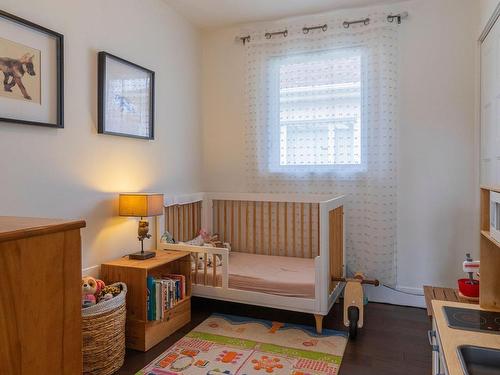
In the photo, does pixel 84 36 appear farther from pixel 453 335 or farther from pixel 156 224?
pixel 453 335

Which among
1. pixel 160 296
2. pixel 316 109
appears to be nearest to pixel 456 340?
pixel 160 296

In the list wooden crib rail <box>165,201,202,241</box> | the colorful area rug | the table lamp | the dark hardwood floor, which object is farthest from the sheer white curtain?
the table lamp

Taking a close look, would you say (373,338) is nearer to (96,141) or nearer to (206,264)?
(206,264)

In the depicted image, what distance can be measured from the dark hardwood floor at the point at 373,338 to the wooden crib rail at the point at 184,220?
61 cm

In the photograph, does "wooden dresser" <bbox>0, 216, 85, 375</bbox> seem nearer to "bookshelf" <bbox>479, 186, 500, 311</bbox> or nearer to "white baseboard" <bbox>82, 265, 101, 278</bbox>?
"bookshelf" <bbox>479, 186, 500, 311</bbox>

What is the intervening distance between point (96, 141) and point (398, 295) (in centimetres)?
276

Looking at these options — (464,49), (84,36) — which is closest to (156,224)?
(84,36)

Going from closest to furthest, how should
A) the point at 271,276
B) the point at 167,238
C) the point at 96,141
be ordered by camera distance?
the point at 96,141, the point at 271,276, the point at 167,238

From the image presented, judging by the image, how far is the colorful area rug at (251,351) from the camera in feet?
6.88

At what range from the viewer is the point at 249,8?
322 cm

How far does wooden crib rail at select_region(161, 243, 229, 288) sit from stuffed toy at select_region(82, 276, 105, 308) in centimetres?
76

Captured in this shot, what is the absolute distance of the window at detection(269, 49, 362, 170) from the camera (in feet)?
10.5

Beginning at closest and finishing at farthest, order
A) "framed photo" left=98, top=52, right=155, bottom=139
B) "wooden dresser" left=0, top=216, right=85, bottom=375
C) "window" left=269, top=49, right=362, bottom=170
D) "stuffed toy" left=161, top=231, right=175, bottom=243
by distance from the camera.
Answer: "wooden dresser" left=0, top=216, right=85, bottom=375
"framed photo" left=98, top=52, right=155, bottom=139
"stuffed toy" left=161, top=231, right=175, bottom=243
"window" left=269, top=49, right=362, bottom=170

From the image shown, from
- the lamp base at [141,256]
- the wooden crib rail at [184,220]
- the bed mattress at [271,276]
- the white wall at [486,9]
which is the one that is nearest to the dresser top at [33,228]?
the lamp base at [141,256]
